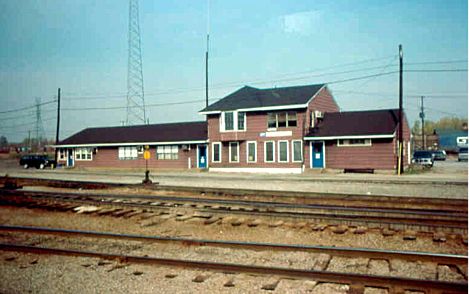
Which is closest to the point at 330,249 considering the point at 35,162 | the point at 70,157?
the point at 70,157

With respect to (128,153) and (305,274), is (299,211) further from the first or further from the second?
(128,153)

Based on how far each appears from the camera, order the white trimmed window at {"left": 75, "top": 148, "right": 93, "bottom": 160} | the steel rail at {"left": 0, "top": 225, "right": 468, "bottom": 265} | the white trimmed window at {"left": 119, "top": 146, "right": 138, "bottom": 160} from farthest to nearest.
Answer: the white trimmed window at {"left": 75, "top": 148, "right": 93, "bottom": 160} < the white trimmed window at {"left": 119, "top": 146, "right": 138, "bottom": 160} < the steel rail at {"left": 0, "top": 225, "right": 468, "bottom": 265}

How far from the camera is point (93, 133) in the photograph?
165 ft

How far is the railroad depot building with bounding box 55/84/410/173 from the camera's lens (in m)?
32.0

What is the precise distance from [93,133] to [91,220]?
1634 inches

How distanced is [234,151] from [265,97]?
5804mm

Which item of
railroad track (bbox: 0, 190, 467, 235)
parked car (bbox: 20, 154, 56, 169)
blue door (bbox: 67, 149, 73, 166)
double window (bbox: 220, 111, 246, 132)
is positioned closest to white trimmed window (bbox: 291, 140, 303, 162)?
double window (bbox: 220, 111, 246, 132)

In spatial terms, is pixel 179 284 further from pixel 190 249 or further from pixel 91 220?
pixel 91 220

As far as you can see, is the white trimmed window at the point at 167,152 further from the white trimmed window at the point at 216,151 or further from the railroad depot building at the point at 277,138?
the white trimmed window at the point at 216,151

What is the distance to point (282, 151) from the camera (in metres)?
34.6

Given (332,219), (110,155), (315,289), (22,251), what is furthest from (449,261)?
(110,155)

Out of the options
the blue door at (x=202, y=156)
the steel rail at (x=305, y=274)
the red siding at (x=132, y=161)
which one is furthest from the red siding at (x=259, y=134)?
the steel rail at (x=305, y=274)

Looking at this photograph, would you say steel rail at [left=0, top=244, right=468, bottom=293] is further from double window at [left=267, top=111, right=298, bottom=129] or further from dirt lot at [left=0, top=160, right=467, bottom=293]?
double window at [left=267, top=111, right=298, bottom=129]

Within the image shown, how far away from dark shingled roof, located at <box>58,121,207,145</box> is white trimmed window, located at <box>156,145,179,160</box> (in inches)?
27.8
